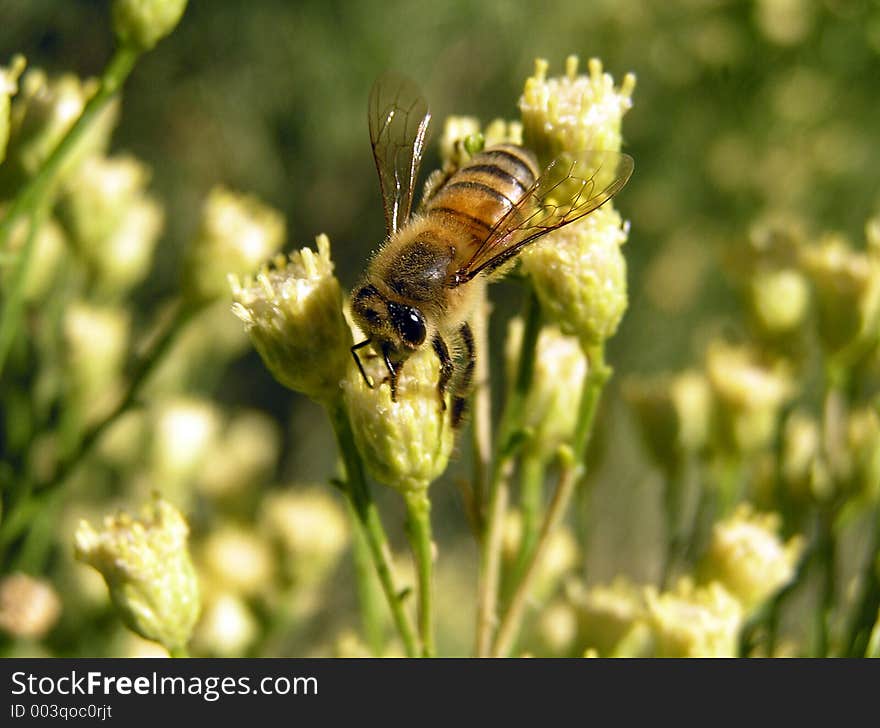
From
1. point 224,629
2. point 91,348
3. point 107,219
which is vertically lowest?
point 224,629

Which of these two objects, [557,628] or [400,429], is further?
[557,628]

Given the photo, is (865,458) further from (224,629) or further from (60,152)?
(60,152)

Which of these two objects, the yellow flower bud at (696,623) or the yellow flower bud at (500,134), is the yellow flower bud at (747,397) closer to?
the yellow flower bud at (696,623)

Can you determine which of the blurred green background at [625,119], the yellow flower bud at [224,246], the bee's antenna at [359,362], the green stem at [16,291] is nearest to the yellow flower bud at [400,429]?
the bee's antenna at [359,362]

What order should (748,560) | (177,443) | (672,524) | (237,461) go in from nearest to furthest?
1. (748,560)
2. (672,524)
3. (177,443)
4. (237,461)

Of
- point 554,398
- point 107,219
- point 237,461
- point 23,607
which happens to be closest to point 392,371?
point 554,398

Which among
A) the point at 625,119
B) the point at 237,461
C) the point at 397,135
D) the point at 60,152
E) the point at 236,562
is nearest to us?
the point at 60,152
